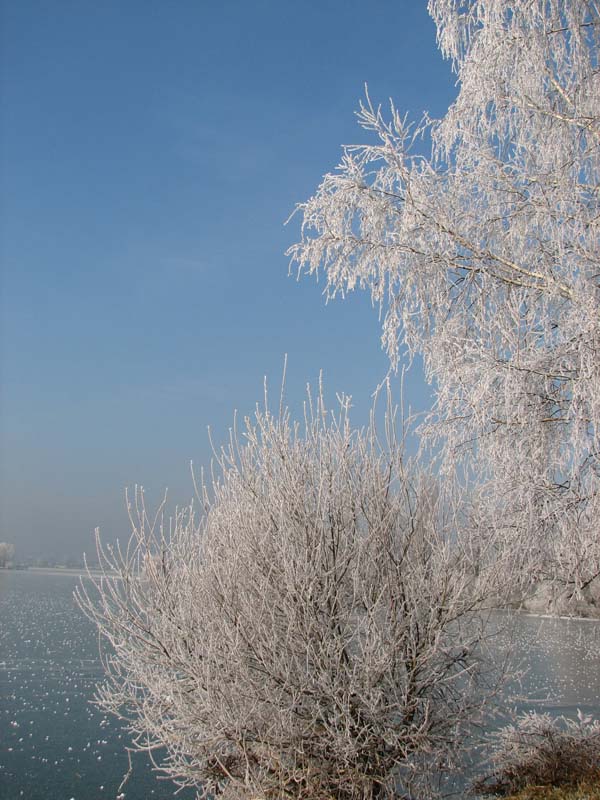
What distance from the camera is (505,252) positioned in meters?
6.02

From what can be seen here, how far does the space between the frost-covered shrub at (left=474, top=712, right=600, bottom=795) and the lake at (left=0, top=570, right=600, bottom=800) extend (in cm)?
46

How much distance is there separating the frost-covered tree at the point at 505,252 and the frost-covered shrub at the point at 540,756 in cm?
223

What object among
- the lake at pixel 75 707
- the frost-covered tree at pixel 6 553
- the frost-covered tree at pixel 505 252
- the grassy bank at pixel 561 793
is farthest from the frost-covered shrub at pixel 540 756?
the frost-covered tree at pixel 6 553

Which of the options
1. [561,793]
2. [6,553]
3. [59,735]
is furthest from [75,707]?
[6,553]

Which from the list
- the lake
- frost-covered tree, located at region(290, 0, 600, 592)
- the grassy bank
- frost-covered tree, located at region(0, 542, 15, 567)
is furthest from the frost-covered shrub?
frost-covered tree, located at region(0, 542, 15, 567)

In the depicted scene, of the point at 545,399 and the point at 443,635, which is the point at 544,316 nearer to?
the point at 545,399

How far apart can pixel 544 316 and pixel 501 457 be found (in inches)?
47.4

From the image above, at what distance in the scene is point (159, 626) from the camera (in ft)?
17.0

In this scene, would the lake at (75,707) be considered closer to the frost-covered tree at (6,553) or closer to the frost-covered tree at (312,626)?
the frost-covered tree at (312,626)

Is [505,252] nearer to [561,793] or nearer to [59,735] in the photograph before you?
[561,793]

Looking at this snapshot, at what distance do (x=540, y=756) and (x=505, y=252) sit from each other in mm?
5073

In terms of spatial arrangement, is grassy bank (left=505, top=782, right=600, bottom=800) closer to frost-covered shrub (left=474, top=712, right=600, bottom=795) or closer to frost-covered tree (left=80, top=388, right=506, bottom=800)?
frost-covered shrub (left=474, top=712, right=600, bottom=795)

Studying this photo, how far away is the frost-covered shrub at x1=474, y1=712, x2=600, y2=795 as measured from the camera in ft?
22.4

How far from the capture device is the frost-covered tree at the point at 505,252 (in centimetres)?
531
